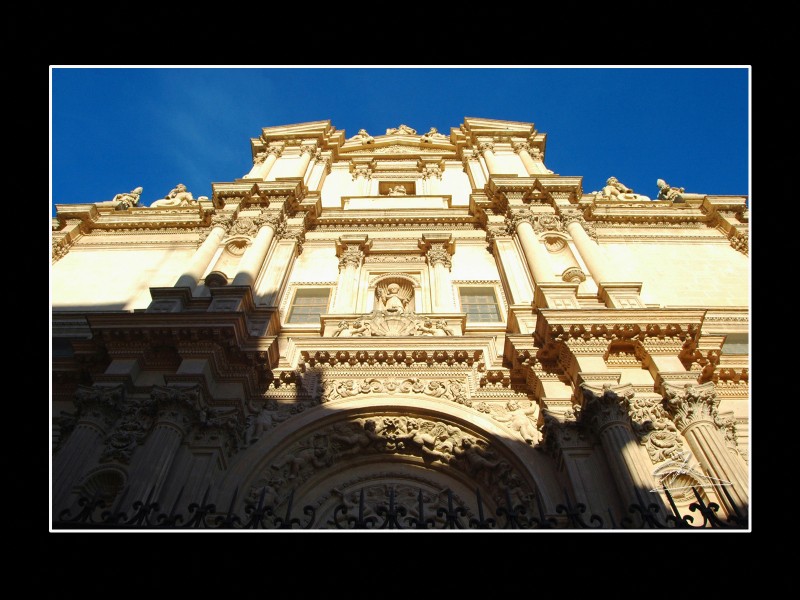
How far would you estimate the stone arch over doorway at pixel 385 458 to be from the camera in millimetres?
10312

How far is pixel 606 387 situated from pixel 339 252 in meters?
9.30

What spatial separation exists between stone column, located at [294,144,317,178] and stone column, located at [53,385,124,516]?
12.2 meters

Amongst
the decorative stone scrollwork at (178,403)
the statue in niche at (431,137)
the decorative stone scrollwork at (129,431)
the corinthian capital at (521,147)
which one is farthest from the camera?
the statue in niche at (431,137)

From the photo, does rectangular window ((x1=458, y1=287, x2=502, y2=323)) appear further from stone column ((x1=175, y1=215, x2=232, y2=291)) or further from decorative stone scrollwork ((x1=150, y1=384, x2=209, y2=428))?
decorative stone scrollwork ((x1=150, y1=384, x2=209, y2=428))

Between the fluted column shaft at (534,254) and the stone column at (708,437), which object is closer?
the stone column at (708,437)

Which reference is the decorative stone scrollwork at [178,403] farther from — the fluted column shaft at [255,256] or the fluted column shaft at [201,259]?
the fluted column shaft at [255,256]

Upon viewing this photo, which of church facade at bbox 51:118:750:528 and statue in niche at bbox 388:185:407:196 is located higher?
statue in niche at bbox 388:185:407:196

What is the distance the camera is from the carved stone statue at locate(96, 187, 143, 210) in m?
20.1

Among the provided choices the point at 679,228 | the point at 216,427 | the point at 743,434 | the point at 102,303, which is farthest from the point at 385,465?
the point at 679,228

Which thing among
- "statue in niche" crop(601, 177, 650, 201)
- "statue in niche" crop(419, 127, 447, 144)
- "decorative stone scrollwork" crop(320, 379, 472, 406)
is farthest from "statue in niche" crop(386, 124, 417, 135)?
"decorative stone scrollwork" crop(320, 379, 472, 406)

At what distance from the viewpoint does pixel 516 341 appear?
38.2ft

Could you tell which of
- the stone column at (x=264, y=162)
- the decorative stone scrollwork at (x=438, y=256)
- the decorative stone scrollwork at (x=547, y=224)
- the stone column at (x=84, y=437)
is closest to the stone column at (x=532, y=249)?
the decorative stone scrollwork at (x=547, y=224)

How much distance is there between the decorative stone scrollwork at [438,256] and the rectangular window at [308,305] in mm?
3019

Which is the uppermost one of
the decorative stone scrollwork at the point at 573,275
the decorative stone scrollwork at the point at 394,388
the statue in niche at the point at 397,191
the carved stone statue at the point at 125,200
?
the statue in niche at the point at 397,191
